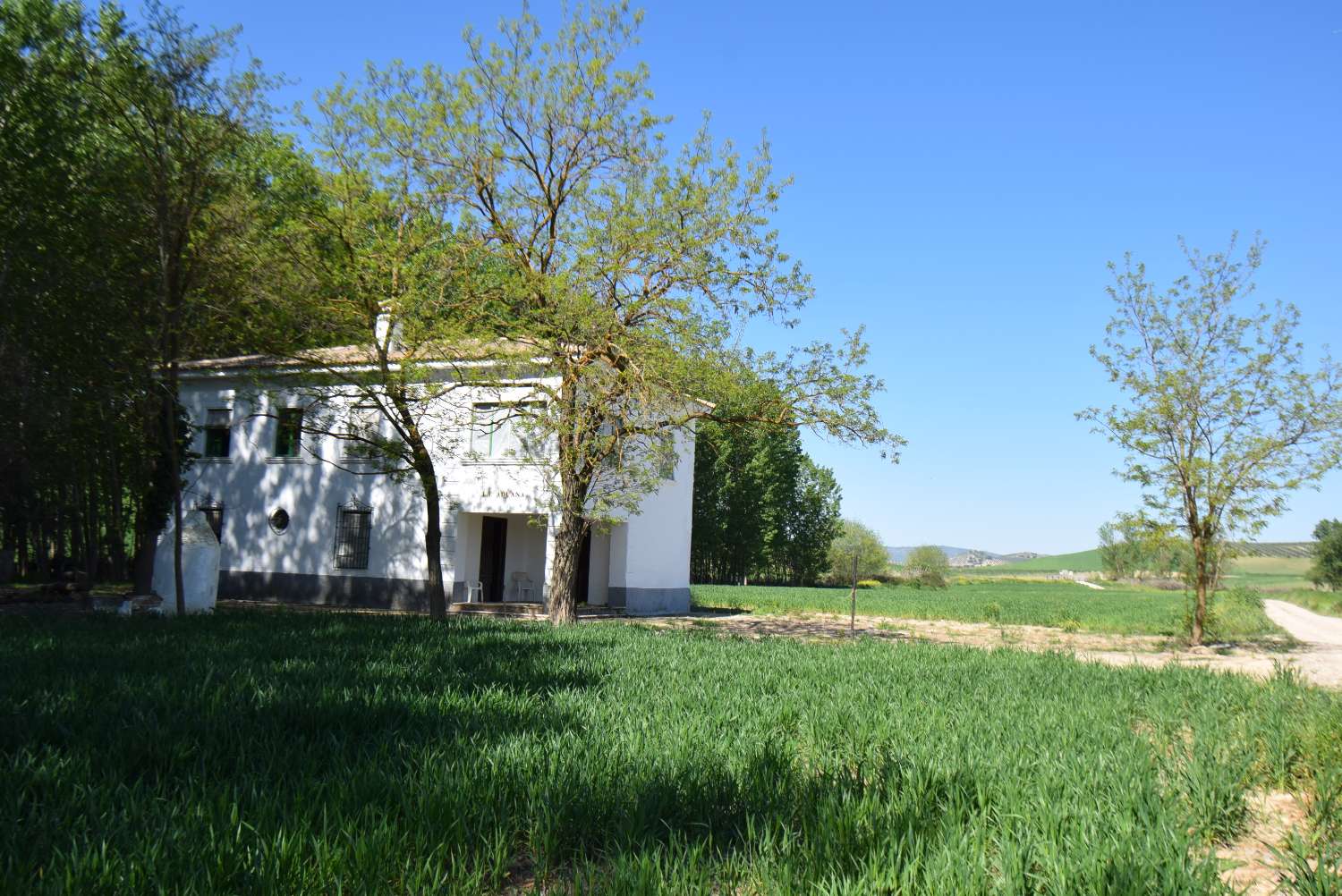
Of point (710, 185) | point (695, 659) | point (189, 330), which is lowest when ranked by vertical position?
point (695, 659)

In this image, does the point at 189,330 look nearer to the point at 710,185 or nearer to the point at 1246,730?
the point at 710,185

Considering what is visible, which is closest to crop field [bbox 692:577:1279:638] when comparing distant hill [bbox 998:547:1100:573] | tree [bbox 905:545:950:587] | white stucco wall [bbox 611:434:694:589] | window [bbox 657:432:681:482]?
white stucco wall [bbox 611:434:694:589]

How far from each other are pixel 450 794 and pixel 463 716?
2090 mm

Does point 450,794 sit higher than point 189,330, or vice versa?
point 189,330

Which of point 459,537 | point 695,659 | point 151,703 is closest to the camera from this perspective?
point 151,703

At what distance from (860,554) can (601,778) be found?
6499 centimetres

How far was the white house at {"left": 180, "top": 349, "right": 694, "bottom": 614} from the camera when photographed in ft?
79.9

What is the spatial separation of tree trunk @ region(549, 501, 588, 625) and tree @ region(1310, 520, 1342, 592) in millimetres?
66503

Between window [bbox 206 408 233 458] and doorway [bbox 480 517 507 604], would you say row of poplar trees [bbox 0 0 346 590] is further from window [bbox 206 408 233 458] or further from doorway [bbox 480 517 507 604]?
doorway [bbox 480 517 507 604]

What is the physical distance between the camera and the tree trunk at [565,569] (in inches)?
696

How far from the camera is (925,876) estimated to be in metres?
3.06

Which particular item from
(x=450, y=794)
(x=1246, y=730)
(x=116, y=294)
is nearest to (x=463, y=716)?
(x=450, y=794)

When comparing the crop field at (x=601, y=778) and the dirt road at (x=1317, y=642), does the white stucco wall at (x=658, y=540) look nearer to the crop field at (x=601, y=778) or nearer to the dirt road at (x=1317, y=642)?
the dirt road at (x=1317, y=642)

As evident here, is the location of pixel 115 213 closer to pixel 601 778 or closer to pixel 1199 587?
pixel 601 778
